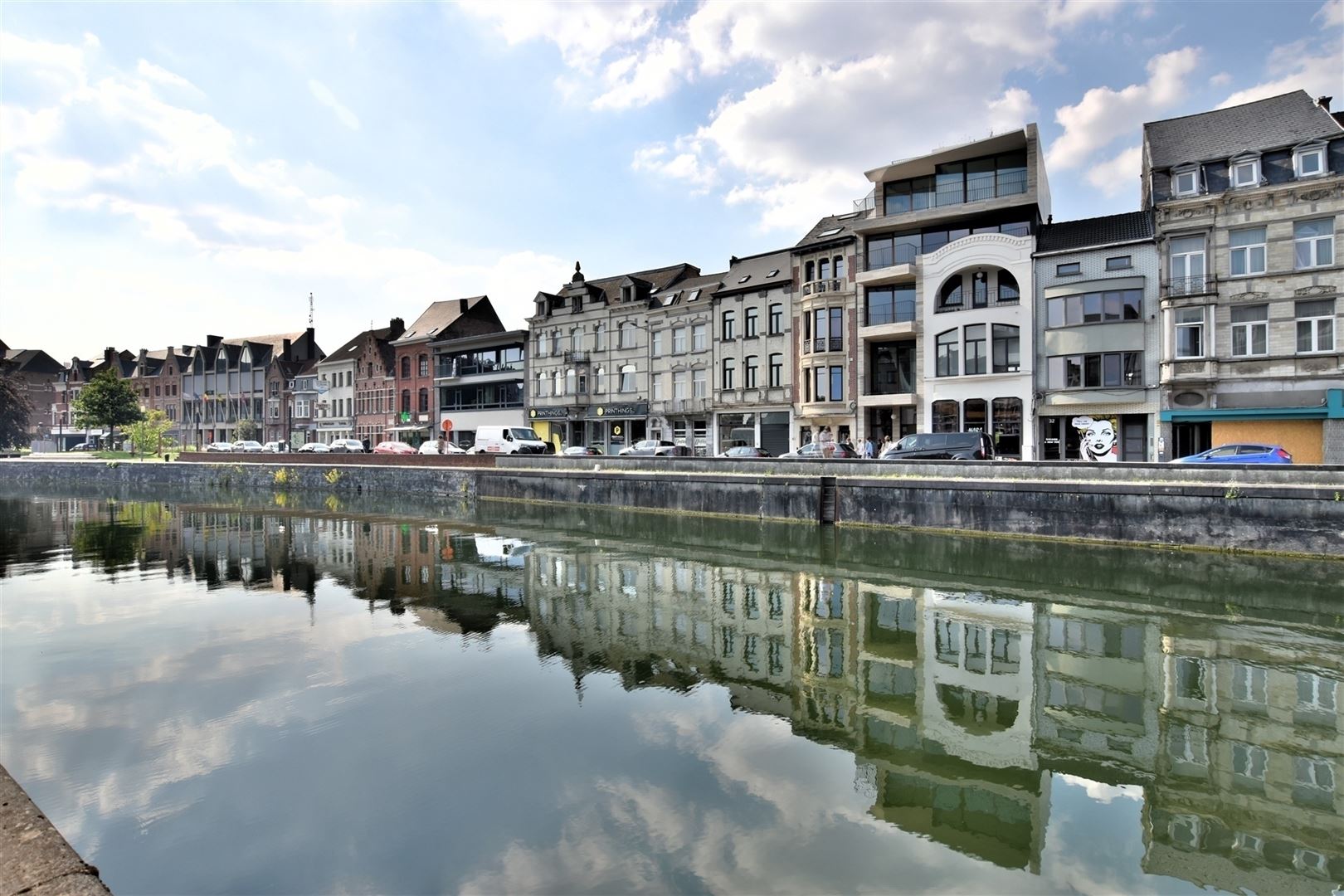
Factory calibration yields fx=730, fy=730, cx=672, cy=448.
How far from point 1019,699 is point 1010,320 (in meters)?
29.8

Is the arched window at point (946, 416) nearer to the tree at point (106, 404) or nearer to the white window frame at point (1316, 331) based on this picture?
the white window frame at point (1316, 331)

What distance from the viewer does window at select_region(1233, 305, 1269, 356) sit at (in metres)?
29.5

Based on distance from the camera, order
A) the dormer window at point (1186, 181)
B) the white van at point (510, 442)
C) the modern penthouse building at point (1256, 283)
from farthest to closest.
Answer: the white van at point (510, 442) < the dormer window at point (1186, 181) < the modern penthouse building at point (1256, 283)

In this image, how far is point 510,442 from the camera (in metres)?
45.7

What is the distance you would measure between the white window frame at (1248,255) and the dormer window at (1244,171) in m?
1.90

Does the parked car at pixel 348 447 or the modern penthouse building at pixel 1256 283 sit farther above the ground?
the modern penthouse building at pixel 1256 283

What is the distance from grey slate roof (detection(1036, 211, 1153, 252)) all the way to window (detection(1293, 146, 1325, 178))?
16.5 feet

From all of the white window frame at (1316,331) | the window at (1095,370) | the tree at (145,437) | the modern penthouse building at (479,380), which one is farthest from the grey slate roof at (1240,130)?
the tree at (145,437)

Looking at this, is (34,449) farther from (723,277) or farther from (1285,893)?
(1285,893)

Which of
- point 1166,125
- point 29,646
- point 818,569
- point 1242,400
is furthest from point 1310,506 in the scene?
point 29,646

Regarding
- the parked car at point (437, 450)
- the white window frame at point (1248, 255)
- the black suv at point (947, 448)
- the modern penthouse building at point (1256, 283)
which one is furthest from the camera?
the parked car at point (437, 450)

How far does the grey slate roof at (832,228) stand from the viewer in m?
40.9

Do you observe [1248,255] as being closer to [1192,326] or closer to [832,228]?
[1192,326]

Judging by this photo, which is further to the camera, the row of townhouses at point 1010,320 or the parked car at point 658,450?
the parked car at point 658,450
